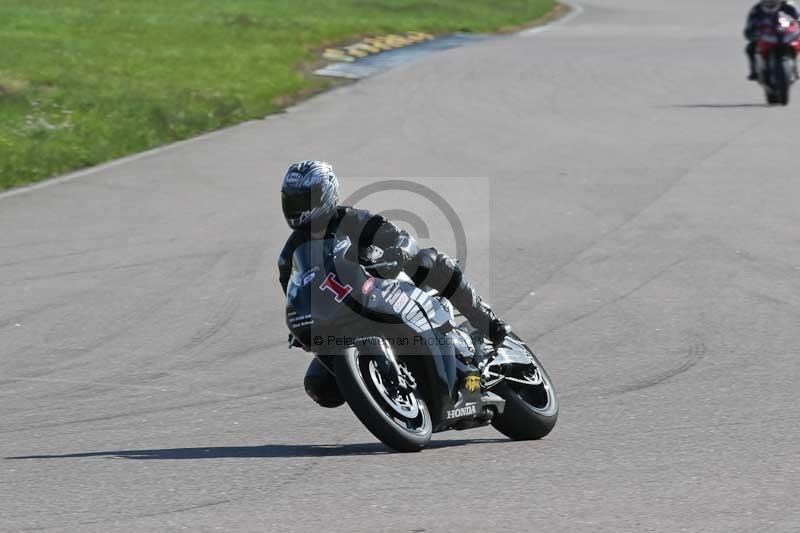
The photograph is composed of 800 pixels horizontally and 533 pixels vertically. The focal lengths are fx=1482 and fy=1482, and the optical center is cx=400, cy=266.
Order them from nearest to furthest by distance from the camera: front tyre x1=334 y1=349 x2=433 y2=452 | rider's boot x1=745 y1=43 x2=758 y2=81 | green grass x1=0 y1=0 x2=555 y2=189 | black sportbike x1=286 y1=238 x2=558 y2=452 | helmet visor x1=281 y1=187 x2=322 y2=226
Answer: front tyre x1=334 y1=349 x2=433 y2=452
black sportbike x1=286 y1=238 x2=558 y2=452
helmet visor x1=281 y1=187 x2=322 y2=226
green grass x1=0 y1=0 x2=555 y2=189
rider's boot x1=745 y1=43 x2=758 y2=81

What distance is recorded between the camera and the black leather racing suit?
7504 millimetres

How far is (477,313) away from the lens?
8047mm

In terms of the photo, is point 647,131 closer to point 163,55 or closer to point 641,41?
point 163,55

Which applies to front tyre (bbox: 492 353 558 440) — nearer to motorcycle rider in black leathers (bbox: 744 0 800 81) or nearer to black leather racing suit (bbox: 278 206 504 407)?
black leather racing suit (bbox: 278 206 504 407)

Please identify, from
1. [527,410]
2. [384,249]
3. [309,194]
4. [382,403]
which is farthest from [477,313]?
[309,194]

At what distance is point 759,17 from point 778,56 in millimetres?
673

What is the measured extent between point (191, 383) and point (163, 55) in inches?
675

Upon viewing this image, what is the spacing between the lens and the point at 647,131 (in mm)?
20156

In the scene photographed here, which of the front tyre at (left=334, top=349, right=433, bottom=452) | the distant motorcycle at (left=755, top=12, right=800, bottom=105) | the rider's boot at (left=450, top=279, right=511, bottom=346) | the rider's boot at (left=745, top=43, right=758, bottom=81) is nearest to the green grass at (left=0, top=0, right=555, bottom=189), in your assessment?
the rider's boot at (left=745, top=43, right=758, bottom=81)

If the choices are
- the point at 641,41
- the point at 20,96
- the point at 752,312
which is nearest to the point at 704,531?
the point at 752,312

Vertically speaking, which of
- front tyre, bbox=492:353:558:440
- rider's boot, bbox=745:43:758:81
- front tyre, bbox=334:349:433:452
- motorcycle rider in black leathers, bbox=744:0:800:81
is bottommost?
rider's boot, bbox=745:43:758:81

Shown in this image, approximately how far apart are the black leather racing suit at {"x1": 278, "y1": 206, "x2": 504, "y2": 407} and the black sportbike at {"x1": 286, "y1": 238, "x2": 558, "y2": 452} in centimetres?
7

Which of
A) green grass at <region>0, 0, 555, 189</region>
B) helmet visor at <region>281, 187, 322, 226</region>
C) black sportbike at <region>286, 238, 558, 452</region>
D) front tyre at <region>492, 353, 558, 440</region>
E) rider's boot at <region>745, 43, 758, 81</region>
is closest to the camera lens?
black sportbike at <region>286, 238, 558, 452</region>

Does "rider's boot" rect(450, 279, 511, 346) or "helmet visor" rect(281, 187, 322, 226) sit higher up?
"helmet visor" rect(281, 187, 322, 226)
